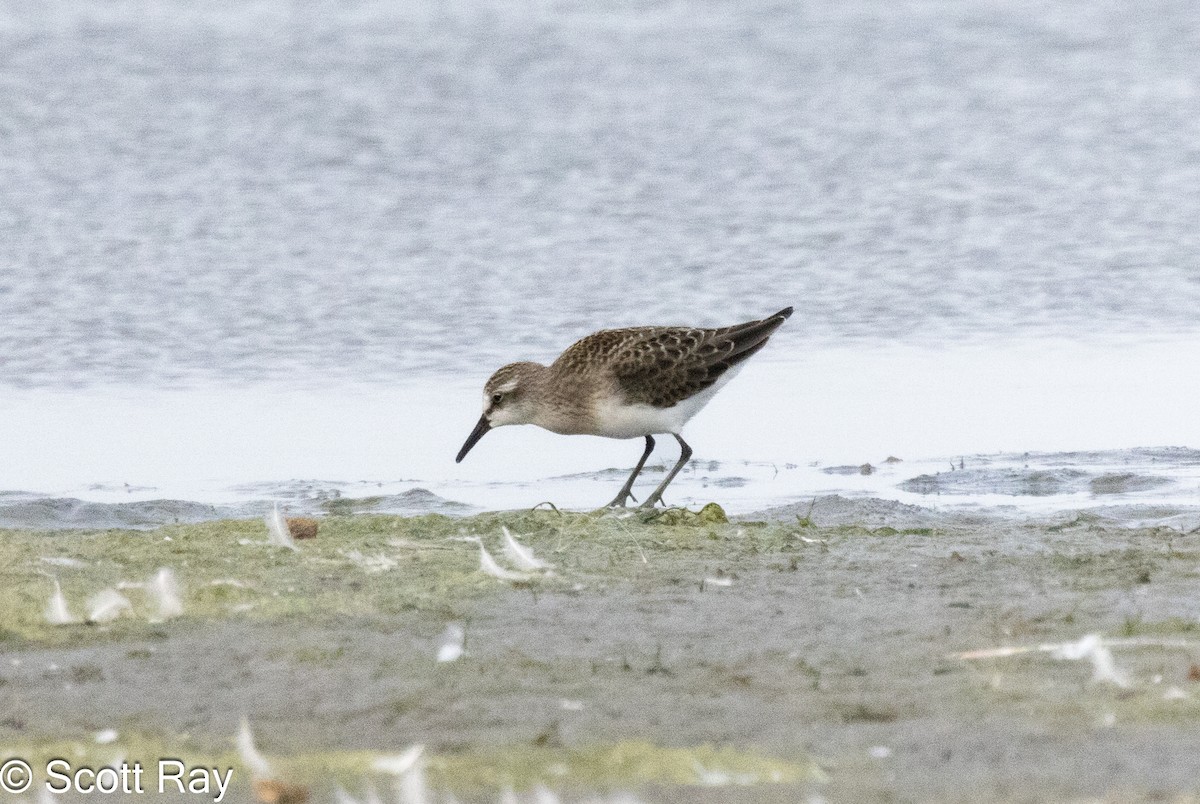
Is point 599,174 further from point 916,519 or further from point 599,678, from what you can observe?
point 599,678

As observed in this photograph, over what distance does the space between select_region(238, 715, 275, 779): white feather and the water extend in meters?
4.32

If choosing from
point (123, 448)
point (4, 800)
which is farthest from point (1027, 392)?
point (4, 800)

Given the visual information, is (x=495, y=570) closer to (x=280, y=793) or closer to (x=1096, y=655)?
(x=1096, y=655)

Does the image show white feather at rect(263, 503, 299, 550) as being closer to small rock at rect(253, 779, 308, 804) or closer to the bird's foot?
the bird's foot

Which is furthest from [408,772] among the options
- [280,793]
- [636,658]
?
[636,658]

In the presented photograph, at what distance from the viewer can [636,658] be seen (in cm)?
530

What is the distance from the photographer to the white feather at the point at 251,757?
4.36 m

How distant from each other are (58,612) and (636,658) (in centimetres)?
183

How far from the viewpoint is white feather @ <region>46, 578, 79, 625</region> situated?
5770mm

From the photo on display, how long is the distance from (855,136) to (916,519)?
828 cm

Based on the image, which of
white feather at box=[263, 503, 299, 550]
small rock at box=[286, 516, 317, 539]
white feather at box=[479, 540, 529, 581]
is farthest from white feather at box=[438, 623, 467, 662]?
small rock at box=[286, 516, 317, 539]

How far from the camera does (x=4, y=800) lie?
13.8 feet

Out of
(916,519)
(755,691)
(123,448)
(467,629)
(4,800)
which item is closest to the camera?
(4,800)

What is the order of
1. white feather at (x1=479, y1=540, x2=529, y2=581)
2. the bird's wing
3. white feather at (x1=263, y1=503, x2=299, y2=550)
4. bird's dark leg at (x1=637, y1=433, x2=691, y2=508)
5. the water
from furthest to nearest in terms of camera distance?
the water
the bird's wing
bird's dark leg at (x1=637, y1=433, x2=691, y2=508)
white feather at (x1=263, y1=503, x2=299, y2=550)
white feather at (x1=479, y1=540, x2=529, y2=581)
